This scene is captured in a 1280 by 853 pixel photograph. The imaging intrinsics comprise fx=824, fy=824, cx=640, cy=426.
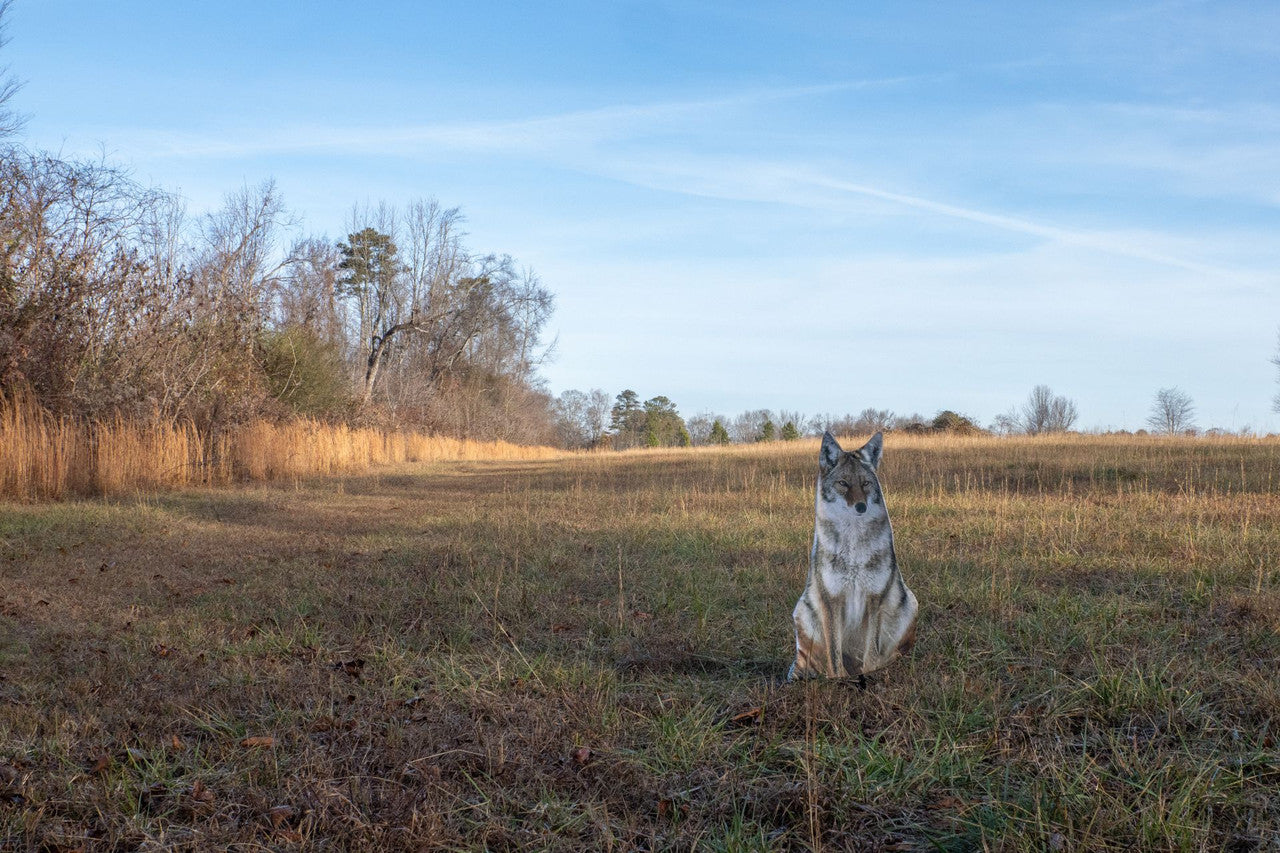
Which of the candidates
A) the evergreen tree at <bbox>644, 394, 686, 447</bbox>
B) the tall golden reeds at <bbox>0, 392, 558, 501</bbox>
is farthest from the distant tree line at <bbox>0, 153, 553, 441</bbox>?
the evergreen tree at <bbox>644, 394, 686, 447</bbox>

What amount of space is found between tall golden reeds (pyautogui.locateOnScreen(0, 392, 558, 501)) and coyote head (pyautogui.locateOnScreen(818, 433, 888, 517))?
1120cm

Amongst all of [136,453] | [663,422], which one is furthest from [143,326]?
[663,422]

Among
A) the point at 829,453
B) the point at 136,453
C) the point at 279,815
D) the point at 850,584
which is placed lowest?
the point at 279,815

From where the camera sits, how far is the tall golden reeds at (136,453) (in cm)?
1085

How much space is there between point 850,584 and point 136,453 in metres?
12.1

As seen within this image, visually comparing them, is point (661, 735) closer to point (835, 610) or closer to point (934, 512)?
point (835, 610)

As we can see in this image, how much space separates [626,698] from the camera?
3723 mm

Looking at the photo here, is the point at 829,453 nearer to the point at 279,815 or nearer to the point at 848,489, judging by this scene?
the point at 848,489

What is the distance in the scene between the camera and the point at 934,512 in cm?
961

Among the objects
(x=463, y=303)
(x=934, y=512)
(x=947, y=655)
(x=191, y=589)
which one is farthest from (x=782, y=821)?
(x=463, y=303)

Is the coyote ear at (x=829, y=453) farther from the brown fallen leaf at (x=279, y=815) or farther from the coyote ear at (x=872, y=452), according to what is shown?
the brown fallen leaf at (x=279, y=815)

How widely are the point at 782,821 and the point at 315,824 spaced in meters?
1.51

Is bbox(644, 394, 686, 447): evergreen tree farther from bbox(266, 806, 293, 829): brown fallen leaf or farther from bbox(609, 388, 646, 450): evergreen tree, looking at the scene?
bbox(266, 806, 293, 829): brown fallen leaf

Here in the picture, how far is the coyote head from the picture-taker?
3.71 metres
